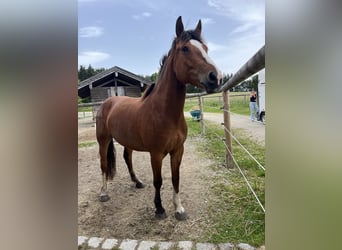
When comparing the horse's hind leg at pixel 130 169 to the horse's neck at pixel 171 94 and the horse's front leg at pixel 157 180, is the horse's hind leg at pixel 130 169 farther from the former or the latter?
the horse's neck at pixel 171 94

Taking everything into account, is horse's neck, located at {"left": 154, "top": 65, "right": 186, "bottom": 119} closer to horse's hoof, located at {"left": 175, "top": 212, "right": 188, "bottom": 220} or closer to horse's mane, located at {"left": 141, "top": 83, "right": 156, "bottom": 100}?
horse's mane, located at {"left": 141, "top": 83, "right": 156, "bottom": 100}

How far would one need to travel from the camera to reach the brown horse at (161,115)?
763mm

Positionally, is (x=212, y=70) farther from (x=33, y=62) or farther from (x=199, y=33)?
(x=33, y=62)

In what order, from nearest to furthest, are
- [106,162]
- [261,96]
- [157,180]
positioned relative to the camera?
[261,96]
[157,180]
[106,162]

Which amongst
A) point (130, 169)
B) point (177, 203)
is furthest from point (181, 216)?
point (130, 169)

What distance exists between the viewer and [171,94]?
0.88 meters

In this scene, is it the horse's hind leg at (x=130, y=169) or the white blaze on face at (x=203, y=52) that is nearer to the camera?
the white blaze on face at (x=203, y=52)

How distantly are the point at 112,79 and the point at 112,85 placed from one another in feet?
0.09

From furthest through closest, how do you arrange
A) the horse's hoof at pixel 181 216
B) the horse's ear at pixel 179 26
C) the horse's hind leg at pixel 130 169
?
the horse's hind leg at pixel 130 169 < the horse's hoof at pixel 181 216 < the horse's ear at pixel 179 26

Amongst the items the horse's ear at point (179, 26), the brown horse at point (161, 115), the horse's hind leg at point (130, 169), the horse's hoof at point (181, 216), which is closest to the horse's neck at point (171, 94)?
the brown horse at point (161, 115)

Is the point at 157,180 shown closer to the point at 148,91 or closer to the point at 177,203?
the point at 177,203

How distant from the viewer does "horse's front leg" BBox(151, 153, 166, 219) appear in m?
0.88

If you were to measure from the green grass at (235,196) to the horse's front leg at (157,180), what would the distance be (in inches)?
6.6

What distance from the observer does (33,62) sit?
56 cm
